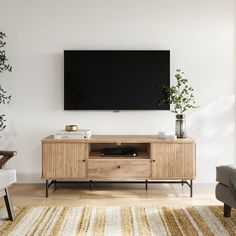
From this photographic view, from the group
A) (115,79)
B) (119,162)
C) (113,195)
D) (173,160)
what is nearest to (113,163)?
(119,162)

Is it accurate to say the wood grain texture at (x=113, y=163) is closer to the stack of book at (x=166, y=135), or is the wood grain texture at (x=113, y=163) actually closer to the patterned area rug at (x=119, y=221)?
the stack of book at (x=166, y=135)

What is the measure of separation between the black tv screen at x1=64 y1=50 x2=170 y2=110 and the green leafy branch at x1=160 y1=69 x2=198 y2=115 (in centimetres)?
11

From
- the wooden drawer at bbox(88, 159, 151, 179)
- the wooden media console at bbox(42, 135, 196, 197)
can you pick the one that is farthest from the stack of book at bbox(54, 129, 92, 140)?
the wooden drawer at bbox(88, 159, 151, 179)

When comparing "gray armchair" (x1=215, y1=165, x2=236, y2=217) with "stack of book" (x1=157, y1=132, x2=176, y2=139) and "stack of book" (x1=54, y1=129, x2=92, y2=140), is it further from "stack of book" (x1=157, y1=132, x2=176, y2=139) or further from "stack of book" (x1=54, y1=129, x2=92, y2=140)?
"stack of book" (x1=54, y1=129, x2=92, y2=140)

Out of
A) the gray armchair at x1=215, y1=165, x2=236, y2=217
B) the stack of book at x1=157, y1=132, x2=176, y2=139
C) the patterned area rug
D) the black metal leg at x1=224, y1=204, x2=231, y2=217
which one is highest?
the stack of book at x1=157, y1=132, x2=176, y2=139

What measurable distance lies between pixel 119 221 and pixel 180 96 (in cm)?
182

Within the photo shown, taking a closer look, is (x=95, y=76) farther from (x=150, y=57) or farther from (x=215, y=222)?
(x=215, y=222)

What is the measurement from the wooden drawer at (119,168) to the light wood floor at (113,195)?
0.22m

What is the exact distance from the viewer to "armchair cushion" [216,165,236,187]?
3.32 m

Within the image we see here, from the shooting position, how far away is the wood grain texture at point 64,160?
14.5ft

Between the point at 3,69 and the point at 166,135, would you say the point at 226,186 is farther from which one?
the point at 3,69

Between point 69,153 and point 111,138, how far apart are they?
485mm

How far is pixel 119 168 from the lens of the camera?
4.43 metres

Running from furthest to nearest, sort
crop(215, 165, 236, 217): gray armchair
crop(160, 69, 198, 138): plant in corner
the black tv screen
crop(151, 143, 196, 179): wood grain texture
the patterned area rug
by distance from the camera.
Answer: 1. the black tv screen
2. crop(160, 69, 198, 138): plant in corner
3. crop(151, 143, 196, 179): wood grain texture
4. crop(215, 165, 236, 217): gray armchair
5. the patterned area rug
